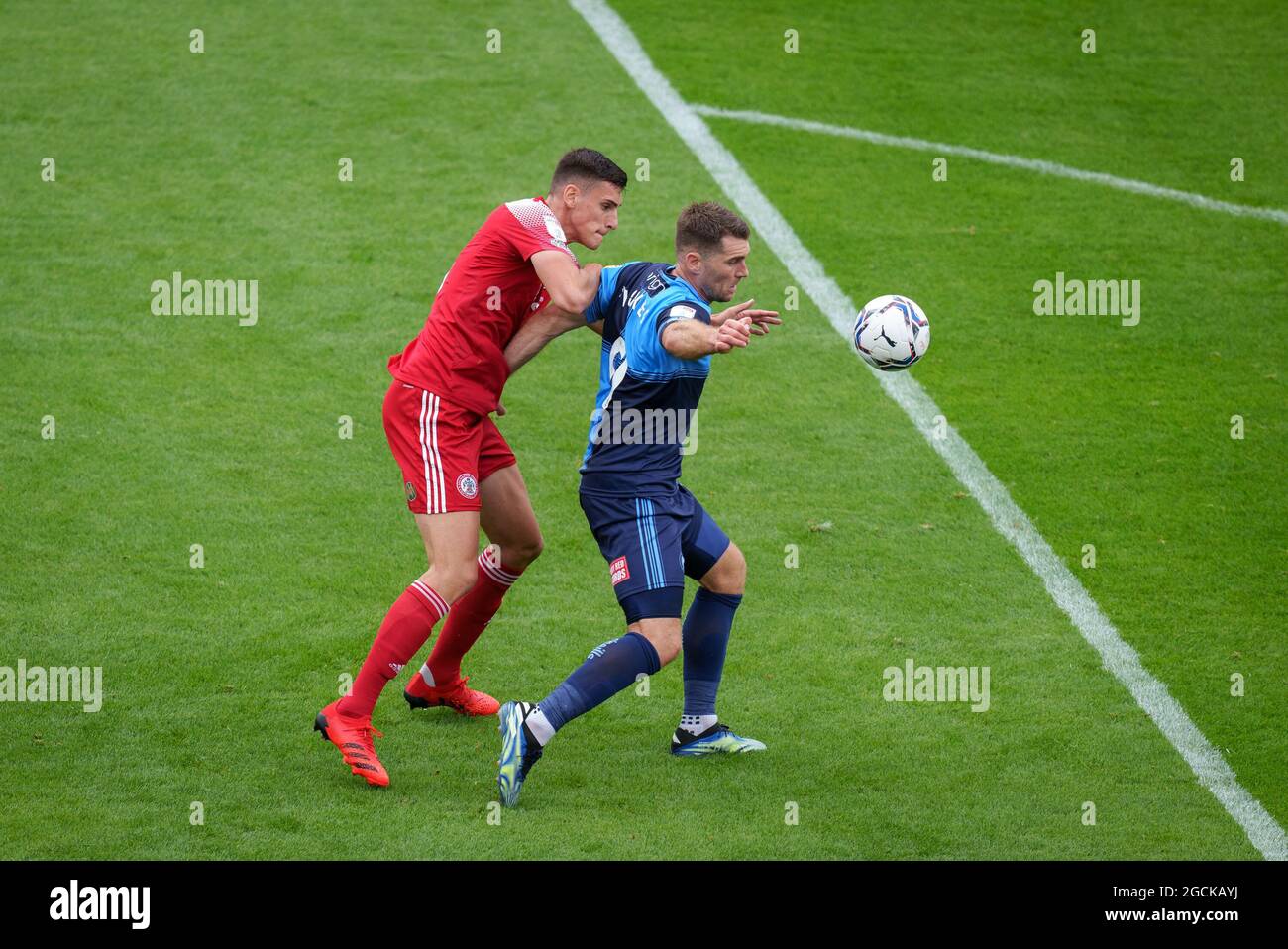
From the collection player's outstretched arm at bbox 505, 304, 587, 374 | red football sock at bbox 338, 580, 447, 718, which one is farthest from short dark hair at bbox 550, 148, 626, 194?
red football sock at bbox 338, 580, 447, 718

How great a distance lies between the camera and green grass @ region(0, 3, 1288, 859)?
607 centimetres

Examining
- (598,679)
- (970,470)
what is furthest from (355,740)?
(970,470)

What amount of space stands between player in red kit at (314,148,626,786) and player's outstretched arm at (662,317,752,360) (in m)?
0.47

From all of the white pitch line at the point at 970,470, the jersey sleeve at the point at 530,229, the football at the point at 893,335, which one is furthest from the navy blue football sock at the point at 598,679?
the white pitch line at the point at 970,470

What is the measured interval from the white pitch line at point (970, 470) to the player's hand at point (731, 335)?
275 centimetres

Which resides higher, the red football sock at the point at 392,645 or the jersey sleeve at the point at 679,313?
the jersey sleeve at the point at 679,313

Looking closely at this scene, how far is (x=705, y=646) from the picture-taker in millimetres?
6395

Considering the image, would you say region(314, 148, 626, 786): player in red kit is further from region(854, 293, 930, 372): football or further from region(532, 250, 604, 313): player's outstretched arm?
region(854, 293, 930, 372): football

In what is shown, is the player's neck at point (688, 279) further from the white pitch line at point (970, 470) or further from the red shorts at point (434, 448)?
the white pitch line at point (970, 470)

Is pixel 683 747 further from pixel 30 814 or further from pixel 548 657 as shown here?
pixel 30 814

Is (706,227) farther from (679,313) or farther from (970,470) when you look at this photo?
(970,470)

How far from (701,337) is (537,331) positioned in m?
0.91

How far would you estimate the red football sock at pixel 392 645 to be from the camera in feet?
19.6

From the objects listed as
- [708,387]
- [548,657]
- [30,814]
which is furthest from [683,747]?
[708,387]
